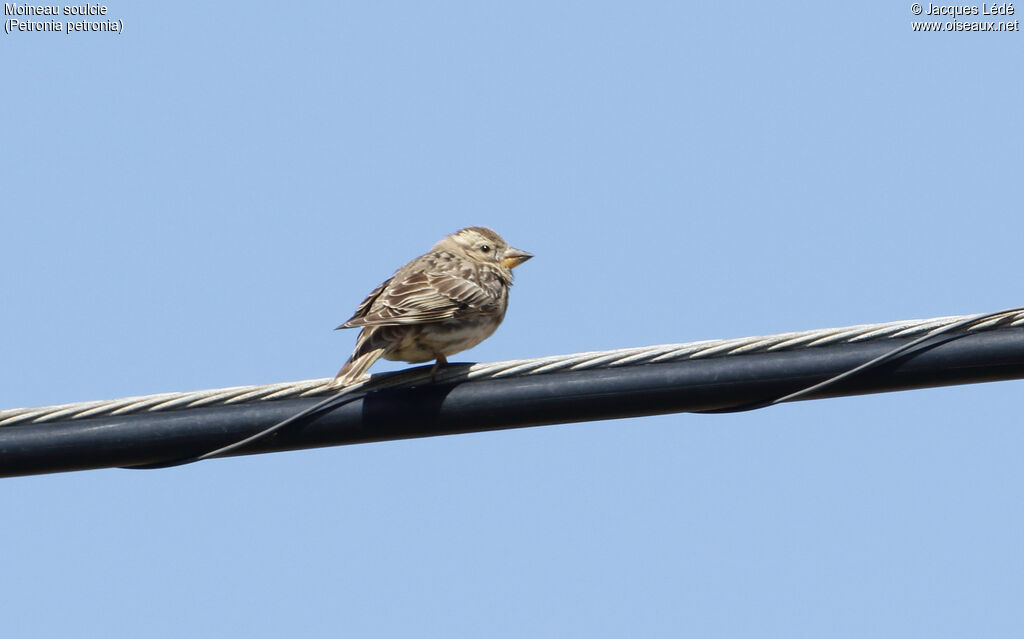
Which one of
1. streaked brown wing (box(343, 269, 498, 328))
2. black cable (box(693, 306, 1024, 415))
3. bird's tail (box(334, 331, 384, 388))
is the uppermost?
streaked brown wing (box(343, 269, 498, 328))

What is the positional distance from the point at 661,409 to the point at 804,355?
2.43 ft

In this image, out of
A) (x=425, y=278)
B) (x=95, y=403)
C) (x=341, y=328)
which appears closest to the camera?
(x=95, y=403)

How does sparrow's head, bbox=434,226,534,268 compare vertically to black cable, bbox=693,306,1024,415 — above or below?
above

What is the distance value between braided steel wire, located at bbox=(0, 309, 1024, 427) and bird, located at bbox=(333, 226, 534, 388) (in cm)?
51

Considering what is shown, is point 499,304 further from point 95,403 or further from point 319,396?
point 95,403

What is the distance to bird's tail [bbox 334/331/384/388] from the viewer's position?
7195mm

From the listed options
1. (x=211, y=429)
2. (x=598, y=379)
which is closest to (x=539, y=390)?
(x=598, y=379)

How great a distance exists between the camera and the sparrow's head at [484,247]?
10.5 meters

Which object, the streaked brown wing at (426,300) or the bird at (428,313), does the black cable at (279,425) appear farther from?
the streaked brown wing at (426,300)

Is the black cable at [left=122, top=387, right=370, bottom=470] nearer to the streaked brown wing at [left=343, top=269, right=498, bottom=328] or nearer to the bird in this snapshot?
the bird

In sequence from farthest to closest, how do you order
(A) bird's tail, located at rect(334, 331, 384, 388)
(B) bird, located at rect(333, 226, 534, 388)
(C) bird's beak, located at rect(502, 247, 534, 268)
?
1. (C) bird's beak, located at rect(502, 247, 534, 268)
2. (B) bird, located at rect(333, 226, 534, 388)
3. (A) bird's tail, located at rect(334, 331, 384, 388)

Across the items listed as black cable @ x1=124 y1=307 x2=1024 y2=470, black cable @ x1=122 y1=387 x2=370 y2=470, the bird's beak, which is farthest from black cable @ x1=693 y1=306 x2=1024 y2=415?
the bird's beak

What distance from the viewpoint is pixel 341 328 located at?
25.5 ft

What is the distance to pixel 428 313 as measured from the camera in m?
8.32
